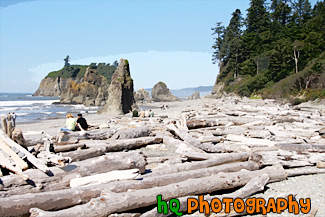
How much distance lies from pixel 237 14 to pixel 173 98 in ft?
105

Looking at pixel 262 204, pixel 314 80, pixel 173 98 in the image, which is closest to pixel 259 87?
pixel 314 80

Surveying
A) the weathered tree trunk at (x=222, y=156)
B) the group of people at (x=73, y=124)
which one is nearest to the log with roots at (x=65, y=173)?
the weathered tree trunk at (x=222, y=156)

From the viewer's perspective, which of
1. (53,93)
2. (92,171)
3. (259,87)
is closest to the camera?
(92,171)

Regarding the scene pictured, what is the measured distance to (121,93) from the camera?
3344cm

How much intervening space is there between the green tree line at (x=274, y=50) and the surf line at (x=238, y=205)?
25770 millimetres

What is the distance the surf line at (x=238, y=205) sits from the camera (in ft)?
15.5

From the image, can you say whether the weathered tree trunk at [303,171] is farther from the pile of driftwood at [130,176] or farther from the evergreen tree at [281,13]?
the evergreen tree at [281,13]

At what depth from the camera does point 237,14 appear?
8056 centimetres

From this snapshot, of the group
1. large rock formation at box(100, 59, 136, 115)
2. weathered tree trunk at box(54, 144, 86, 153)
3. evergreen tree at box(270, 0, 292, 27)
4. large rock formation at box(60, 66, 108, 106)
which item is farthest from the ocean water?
evergreen tree at box(270, 0, 292, 27)

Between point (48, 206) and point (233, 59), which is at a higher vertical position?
point (233, 59)

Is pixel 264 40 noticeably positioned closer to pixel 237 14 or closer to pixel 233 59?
pixel 233 59

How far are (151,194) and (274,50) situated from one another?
48.5m

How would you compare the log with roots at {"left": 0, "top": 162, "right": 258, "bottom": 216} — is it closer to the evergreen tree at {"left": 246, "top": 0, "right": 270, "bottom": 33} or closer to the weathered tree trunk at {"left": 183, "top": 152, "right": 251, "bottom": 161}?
the weathered tree trunk at {"left": 183, "top": 152, "right": 251, "bottom": 161}

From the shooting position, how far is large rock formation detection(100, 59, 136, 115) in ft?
107
